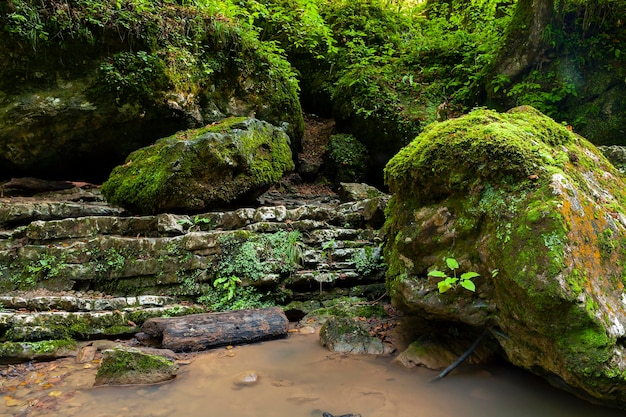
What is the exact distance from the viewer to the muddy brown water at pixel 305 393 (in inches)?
108

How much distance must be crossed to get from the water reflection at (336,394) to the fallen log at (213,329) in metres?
0.41

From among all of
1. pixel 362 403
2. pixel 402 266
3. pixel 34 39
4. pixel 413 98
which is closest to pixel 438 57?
pixel 413 98

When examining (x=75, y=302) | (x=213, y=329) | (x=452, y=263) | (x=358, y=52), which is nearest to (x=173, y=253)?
(x=75, y=302)

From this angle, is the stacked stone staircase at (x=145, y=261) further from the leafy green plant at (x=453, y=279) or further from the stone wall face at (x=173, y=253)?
the leafy green plant at (x=453, y=279)

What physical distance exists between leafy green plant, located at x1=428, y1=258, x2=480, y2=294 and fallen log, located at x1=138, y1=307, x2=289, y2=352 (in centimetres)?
206

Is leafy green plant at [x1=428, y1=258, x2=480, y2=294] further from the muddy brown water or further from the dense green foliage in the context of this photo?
the dense green foliage

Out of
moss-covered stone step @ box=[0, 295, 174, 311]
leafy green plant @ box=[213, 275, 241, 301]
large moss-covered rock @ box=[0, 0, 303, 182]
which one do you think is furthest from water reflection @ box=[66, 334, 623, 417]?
large moss-covered rock @ box=[0, 0, 303, 182]

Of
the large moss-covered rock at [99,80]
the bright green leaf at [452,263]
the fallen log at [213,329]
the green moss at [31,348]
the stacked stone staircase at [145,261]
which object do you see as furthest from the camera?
the large moss-covered rock at [99,80]

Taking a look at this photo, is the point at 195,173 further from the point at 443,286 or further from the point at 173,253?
the point at 443,286

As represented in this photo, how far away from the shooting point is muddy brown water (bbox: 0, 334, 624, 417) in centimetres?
276

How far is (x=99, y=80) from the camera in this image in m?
7.56

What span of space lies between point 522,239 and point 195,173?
515 centimetres

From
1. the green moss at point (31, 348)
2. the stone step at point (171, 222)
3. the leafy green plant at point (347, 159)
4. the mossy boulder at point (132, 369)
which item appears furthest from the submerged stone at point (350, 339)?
the leafy green plant at point (347, 159)

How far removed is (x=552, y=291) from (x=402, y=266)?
59.7 inches
